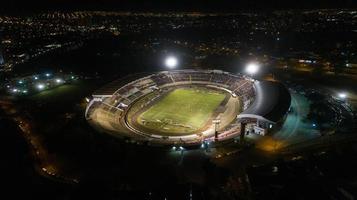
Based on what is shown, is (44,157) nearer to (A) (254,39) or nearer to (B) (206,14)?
(A) (254,39)

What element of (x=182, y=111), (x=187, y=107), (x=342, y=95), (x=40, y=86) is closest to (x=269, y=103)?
(x=342, y=95)

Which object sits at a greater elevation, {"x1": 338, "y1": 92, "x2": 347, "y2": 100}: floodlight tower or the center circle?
{"x1": 338, "y1": 92, "x2": 347, "y2": 100}: floodlight tower

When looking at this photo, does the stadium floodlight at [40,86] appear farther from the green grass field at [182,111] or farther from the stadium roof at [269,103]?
the stadium roof at [269,103]

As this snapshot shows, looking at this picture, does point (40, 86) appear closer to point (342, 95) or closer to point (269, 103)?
point (269, 103)

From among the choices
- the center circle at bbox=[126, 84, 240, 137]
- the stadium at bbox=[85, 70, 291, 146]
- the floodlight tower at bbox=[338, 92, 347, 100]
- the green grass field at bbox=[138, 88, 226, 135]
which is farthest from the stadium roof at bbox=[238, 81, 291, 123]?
the floodlight tower at bbox=[338, 92, 347, 100]

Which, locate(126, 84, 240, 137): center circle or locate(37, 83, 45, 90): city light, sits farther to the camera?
locate(37, 83, 45, 90): city light

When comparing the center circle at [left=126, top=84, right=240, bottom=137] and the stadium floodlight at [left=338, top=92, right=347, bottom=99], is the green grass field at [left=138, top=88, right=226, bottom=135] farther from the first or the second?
the stadium floodlight at [left=338, top=92, right=347, bottom=99]

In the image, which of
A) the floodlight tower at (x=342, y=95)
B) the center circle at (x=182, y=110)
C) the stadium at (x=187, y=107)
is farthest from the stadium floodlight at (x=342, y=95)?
the center circle at (x=182, y=110)

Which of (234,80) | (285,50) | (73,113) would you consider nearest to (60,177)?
(73,113)
